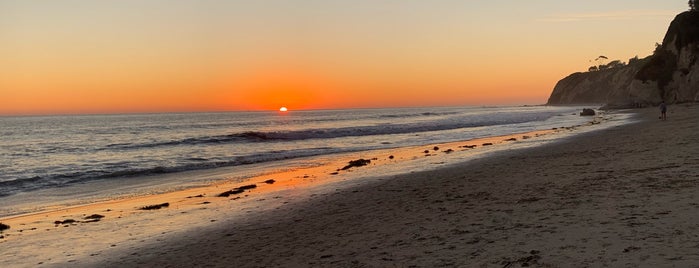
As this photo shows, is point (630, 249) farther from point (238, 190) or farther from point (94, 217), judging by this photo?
point (238, 190)

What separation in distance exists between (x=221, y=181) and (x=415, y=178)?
7.86 metres

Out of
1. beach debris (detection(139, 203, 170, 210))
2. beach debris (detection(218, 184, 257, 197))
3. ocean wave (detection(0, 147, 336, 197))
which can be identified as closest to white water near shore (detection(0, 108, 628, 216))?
ocean wave (detection(0, 147, 336, 197))

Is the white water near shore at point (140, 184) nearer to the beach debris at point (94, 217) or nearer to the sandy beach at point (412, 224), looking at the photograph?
the sandy beach at point (412, 224)

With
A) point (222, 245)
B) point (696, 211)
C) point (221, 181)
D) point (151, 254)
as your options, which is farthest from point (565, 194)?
point (221, 181)

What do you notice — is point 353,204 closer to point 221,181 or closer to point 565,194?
point 565,194

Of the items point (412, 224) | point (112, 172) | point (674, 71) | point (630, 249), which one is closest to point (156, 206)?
point (412, 224)

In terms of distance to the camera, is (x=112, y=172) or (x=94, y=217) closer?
(x=94, y=217)

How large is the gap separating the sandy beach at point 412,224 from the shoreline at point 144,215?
5cm

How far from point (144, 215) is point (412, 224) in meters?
7.16

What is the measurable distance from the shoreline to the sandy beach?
0.05 m

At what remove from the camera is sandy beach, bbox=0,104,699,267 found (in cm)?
614

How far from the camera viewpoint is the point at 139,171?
73.5ft

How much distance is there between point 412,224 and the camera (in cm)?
861

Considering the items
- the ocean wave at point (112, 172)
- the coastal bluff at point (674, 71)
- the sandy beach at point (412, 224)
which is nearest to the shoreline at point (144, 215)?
the sandy beach at point (412, 224)
